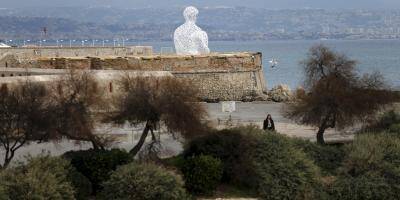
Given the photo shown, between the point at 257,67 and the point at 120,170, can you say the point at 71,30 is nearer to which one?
the point at 257,67

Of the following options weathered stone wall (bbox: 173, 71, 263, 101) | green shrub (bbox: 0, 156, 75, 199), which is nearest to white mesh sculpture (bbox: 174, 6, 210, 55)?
weathered stone wall (bbox: 173, 71, 263, 101)

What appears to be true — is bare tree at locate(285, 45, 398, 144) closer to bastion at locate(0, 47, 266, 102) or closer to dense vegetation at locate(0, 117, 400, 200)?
dense vegetation at locate(0, 117, 400, 200)

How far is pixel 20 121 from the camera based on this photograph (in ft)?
65.9

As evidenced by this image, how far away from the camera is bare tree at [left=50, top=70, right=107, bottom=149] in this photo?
66.5ft

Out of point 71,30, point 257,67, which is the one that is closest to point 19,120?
point 257,67

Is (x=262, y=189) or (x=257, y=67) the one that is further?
(x=257, y=67)

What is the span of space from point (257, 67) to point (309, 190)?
881 inches

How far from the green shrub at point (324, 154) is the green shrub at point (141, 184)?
502 cm

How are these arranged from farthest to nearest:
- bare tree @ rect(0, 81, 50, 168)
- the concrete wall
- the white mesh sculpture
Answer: the concrete wall
the white mesh sculpture
bare tree @ rect(0, 81, 50, 168)

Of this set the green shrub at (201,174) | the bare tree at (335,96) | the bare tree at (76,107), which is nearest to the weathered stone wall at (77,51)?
the bare tree at (335,96)

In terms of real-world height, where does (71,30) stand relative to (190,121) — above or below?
above

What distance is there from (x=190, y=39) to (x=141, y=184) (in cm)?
2577

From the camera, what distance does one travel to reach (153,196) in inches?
734

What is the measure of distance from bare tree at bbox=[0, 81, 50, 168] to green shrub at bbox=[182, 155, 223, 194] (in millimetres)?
3266
